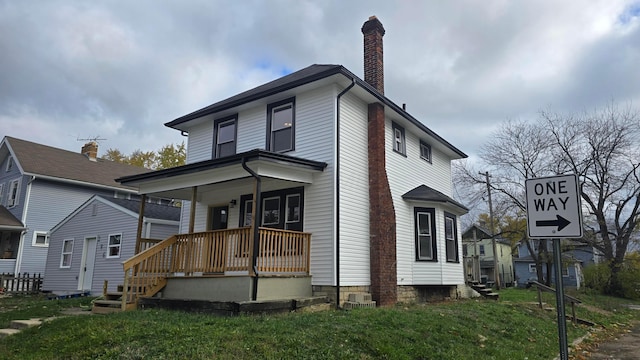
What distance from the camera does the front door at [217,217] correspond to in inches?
556

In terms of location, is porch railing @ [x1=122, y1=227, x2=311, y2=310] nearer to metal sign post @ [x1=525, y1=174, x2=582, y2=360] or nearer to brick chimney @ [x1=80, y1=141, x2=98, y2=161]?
metal sign post @ [x1=525, y1=174, x2=582, y2=360]

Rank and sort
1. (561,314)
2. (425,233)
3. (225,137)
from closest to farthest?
(561,314) < (425,233) < (225,137)

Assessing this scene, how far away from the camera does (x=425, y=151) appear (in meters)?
17.0

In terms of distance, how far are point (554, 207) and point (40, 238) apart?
1092 inches

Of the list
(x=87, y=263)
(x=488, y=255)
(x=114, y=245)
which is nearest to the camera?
(x=114, y=245)

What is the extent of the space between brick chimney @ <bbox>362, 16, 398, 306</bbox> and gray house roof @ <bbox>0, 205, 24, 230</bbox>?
2115cm

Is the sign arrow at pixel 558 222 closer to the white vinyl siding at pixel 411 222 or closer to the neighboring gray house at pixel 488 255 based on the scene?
the white vinyl siding at pixel 411 222

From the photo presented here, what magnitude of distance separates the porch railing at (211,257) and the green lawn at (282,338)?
1839 mm

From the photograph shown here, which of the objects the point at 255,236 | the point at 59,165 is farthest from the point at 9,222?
the point at 255,236

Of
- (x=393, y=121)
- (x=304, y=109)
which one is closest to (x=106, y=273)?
(x=304, y=109)

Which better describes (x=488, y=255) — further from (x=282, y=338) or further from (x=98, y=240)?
(x=282, y=338)

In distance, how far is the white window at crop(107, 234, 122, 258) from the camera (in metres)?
18.7

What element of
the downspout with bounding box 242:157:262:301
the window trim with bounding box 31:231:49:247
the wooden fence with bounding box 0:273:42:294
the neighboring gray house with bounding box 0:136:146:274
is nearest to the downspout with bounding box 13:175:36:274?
the neighboring gray house with bounding box 0:136:146:274

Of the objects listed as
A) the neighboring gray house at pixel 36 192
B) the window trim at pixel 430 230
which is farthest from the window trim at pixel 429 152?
the neighboring gray house at pixel 36 192
